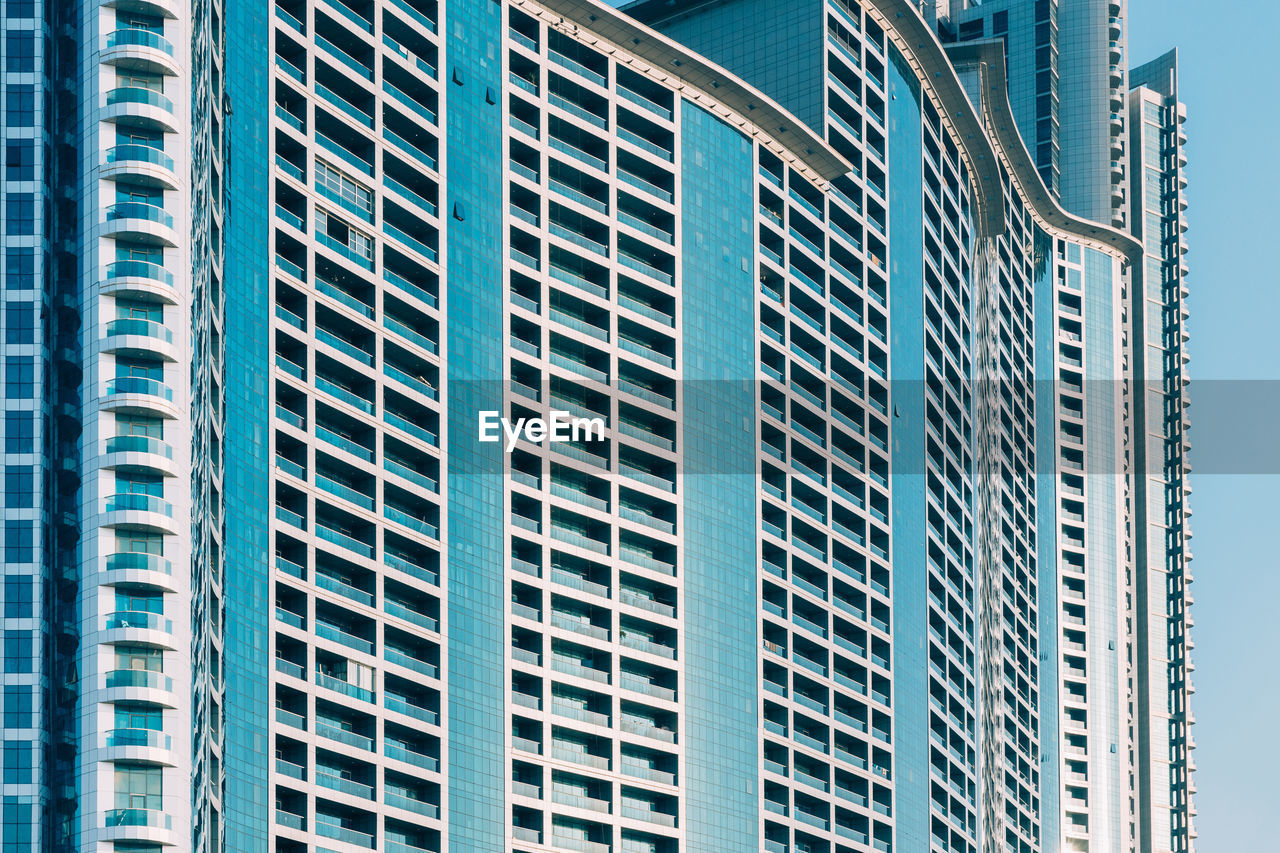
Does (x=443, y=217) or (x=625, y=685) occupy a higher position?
(x=443, y=217)

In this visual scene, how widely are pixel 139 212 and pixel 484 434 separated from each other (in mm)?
29639

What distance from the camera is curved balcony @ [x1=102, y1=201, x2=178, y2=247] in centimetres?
11006

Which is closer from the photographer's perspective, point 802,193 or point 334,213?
point 334,213

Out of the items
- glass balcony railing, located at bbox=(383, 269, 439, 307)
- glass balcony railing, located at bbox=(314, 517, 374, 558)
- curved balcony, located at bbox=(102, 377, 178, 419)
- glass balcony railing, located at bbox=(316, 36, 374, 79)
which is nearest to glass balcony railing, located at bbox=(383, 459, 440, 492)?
glass balcony railing, located at bbox=(314, 517, 374, 558)

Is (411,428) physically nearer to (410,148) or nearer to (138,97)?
(410,148)

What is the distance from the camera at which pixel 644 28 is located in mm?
147125

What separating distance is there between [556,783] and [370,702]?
17882 mm

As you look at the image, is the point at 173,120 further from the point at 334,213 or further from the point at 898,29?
the point at 898,29

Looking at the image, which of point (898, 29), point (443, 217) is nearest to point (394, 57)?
point (443, 217)

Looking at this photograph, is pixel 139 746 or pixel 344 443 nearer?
pixel 139 746

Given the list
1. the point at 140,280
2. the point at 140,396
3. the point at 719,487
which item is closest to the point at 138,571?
the point at 140,396

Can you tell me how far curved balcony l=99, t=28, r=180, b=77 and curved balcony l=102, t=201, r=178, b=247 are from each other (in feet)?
24.9

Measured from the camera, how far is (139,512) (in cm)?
10675

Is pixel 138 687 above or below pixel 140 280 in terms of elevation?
below
